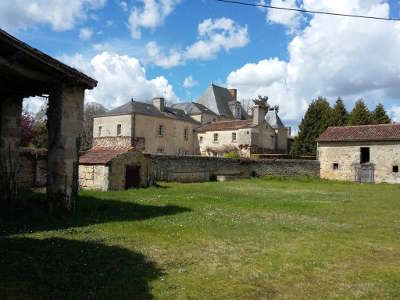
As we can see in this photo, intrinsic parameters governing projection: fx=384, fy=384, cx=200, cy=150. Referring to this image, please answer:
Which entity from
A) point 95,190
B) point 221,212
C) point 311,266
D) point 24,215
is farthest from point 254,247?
point 95,190

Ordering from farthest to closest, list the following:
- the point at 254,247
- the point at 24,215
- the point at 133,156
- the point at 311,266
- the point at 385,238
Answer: the point at 133,156 < the point at 24,215 < the point at 385,238 < the point at 254,247 < the point at 311,266

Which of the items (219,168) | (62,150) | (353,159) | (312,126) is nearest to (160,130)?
(219,168)

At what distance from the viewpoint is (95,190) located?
17.4 m

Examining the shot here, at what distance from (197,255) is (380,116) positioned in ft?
141

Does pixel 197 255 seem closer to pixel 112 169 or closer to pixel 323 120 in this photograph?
pixel 112 169

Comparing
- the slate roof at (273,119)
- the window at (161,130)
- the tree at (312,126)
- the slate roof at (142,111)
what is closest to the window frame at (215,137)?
the slate roof at (142,111)

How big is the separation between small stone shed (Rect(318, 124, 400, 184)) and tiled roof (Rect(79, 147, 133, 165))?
20407mm

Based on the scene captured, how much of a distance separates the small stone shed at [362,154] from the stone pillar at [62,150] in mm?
26191

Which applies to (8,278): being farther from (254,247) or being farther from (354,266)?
(354,266)

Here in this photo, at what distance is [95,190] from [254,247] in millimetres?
11289

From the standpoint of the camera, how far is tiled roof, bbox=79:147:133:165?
17.6 meters

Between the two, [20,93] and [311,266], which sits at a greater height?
[20,93]

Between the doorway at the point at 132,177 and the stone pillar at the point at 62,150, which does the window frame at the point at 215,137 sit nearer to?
the doorway at the point at 132,177

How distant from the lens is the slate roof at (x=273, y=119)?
1850 inches
